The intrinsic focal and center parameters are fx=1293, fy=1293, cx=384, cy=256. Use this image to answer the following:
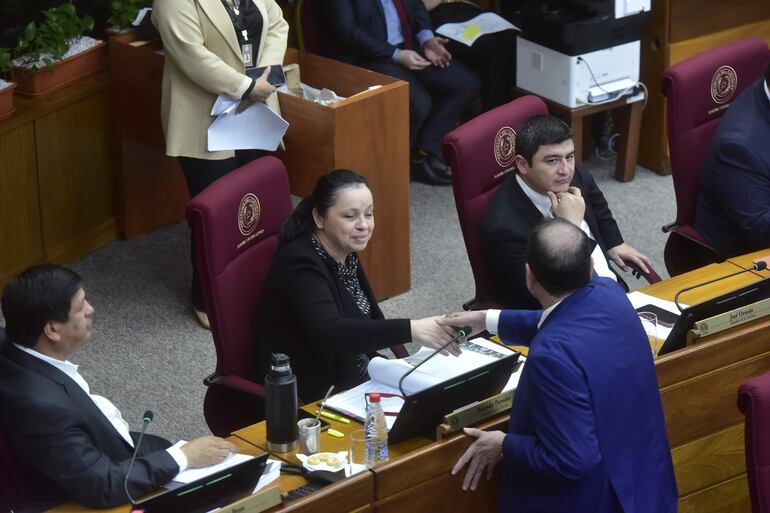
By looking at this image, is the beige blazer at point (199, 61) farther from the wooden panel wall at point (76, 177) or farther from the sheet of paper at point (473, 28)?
the sheet of paper at point (473, 28)

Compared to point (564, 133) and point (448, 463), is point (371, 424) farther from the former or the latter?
point (564, 133)

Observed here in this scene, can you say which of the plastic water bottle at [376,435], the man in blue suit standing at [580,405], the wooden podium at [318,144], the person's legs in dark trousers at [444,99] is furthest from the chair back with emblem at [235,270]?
the person's legs in dark trousers at [444,99]

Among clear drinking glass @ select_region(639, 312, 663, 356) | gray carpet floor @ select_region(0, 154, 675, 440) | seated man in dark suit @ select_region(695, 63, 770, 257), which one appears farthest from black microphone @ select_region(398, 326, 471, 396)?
seated man in dark suit @ select_region(695, 63, 770, 257)

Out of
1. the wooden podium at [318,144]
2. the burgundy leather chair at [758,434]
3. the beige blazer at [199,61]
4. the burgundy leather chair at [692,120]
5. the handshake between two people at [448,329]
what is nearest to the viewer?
the burgundy leather chair at [758,434]

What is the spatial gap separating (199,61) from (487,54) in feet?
6.51

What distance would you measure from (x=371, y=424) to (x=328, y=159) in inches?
73.9

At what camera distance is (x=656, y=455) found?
283cm

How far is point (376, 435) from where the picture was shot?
2848 mm

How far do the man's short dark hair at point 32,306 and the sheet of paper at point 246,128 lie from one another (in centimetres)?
185

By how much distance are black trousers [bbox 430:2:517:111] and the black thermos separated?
346 centimetres

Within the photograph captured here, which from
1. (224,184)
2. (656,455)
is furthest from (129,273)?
(656,455)

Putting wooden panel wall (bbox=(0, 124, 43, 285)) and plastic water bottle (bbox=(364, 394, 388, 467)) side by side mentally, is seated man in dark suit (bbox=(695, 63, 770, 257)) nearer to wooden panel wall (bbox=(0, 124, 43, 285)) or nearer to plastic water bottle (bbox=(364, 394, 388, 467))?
plastic water bottle (bbox=(364, 394, 388, 467))

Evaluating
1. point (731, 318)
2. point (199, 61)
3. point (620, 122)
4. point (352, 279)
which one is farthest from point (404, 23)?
point (731, 318)

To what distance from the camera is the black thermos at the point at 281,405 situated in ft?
9.41
